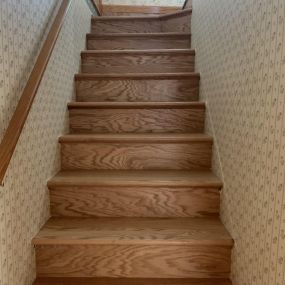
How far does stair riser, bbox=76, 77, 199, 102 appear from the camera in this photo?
2.34 meters

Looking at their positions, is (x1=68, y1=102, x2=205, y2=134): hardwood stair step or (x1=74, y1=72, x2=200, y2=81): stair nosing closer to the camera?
(x1=68, y1=102, x2=205, y2=134): hardwood stair step

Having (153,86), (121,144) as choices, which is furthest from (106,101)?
(121,144)

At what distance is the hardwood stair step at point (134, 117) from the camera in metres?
2.14

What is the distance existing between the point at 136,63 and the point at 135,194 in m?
1.29

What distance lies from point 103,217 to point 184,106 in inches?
36.9

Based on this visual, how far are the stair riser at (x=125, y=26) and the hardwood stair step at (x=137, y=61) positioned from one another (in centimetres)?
64

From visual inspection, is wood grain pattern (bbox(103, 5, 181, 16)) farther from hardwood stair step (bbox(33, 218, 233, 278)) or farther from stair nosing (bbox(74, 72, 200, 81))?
hardwood stair step (bbox(33, 218, 233, 278))

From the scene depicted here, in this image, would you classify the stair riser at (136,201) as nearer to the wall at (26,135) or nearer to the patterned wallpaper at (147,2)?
the wall at (26,135)

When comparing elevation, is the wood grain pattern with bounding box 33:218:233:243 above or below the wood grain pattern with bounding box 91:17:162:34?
below

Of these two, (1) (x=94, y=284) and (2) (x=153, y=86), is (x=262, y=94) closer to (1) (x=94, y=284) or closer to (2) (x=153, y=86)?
(1) (x=94, y=284)

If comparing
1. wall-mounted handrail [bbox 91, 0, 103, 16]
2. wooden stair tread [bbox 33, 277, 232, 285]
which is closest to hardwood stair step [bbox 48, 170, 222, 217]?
wooden stair tread [bbox 33, 277, 232, 285]

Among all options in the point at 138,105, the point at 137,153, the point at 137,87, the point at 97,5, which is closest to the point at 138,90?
the point at 137,87

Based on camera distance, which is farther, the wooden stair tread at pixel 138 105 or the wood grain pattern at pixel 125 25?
the wood grain pattern at pixel 125 25

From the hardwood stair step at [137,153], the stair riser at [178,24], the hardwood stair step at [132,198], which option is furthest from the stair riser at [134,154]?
the stair riser at [178,24]
